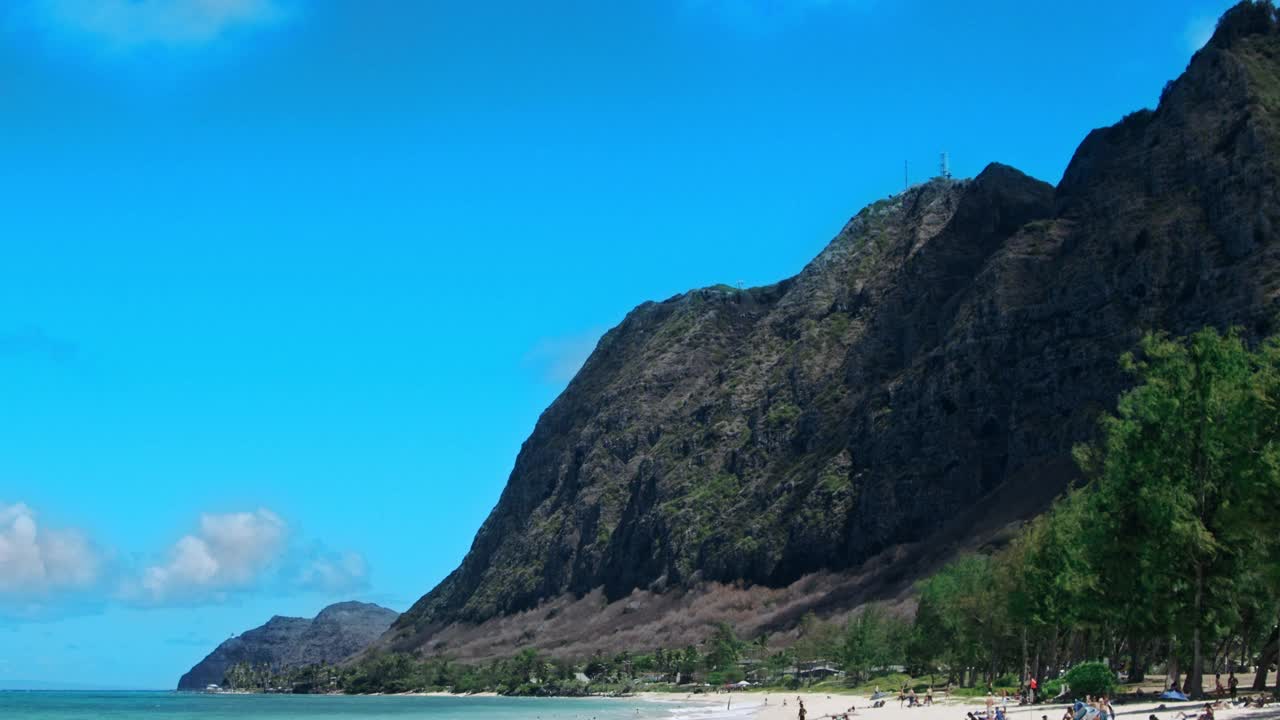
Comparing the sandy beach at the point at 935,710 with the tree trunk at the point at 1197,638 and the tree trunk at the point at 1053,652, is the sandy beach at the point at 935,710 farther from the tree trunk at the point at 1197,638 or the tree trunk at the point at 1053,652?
the tree trunk at the point at 1053,652

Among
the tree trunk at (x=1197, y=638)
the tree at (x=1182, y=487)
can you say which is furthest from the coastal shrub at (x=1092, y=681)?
the tree trunk at (x=1197, y=638)

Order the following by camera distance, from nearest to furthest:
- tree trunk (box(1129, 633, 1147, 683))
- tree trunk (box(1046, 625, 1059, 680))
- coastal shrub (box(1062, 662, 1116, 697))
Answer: coastal shrub (box(1062, 662, 1116, 697)), tree trunk (box(1129, 633, 1147, 683)), tree trunk (box(1046, 625, 1059, 680))

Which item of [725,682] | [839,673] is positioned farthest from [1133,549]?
[725,682]

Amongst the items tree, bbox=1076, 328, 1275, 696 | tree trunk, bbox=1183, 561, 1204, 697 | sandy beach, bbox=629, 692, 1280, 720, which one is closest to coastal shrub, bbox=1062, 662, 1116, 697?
sandy beach, bbox=629, 692, 1280, 720

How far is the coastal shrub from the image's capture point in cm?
6556

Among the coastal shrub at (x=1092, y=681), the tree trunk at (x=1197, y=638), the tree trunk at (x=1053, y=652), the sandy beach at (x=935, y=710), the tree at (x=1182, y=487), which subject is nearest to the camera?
the sandy beach at (x=935, y=710)

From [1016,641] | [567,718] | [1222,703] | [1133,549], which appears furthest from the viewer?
[567,718]

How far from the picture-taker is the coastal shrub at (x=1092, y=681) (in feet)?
215

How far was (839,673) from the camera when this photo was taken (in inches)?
7111

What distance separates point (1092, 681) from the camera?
6575 cm

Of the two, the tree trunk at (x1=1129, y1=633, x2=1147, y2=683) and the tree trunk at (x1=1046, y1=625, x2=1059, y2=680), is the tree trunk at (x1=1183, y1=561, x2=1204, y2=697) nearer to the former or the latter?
the tree trunk at (x1=1129, y1=633, x2=1147, y2=683)

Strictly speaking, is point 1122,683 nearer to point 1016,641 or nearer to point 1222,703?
point 1016,641

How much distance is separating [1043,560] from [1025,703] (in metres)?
12.5

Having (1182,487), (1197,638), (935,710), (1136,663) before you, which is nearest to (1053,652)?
(1136,663)
